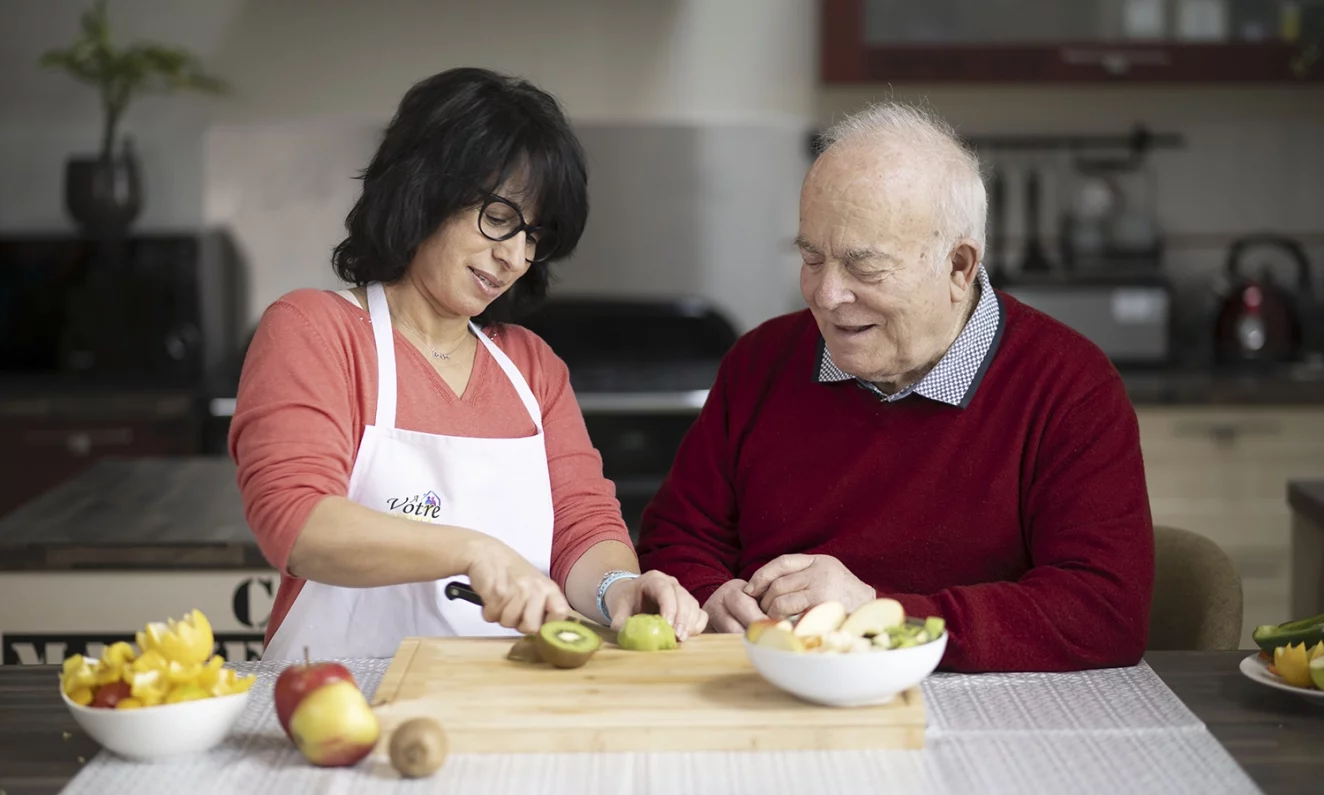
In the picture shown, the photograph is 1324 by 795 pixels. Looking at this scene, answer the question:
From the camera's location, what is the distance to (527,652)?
4.71 feet

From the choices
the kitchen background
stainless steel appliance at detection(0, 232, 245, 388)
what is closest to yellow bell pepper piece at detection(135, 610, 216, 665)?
stainless steel appliance at detection(0, 232, 245, 388)

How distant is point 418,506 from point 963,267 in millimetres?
716

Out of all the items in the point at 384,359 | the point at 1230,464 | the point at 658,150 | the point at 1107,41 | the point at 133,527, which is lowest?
the point at 1230,464

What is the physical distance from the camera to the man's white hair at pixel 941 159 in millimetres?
1708

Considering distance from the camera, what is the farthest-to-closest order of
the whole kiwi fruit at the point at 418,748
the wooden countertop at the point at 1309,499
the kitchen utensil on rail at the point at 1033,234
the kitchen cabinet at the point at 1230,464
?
1. the kitchen utensil on rail at the point at 1033,234
2. the kitchen cabinet at the point at 1230,464
3. the wooden countertop at the point at 1309,499
4. the whole kiwi fruit at the point at 418,748

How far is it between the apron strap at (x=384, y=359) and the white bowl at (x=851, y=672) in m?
0.58

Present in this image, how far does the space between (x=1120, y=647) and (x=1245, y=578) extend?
210 cm

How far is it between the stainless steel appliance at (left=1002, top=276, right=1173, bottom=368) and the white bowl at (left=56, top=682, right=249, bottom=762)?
278cm

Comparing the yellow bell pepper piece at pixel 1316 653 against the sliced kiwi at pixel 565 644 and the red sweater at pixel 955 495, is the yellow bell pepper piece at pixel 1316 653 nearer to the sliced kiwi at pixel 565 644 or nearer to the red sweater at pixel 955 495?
the red sweater at pixel 955 495

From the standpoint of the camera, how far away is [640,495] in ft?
11.1

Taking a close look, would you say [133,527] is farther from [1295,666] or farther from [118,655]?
[1295,666]

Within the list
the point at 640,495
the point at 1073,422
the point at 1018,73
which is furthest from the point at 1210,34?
the point at 1073,422

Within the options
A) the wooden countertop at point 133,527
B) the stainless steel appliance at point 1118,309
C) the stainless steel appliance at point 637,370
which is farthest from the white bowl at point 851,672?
the stainless steel appliance at point 1118,309

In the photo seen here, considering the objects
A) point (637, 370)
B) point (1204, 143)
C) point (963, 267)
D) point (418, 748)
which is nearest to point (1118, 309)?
point (1204, 143)
